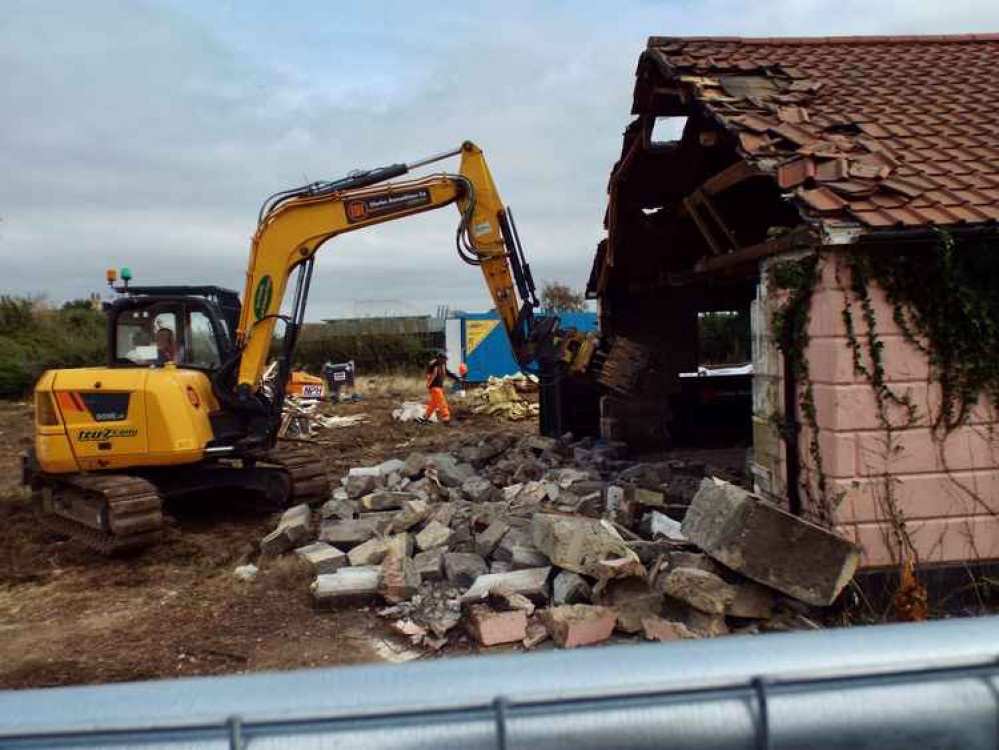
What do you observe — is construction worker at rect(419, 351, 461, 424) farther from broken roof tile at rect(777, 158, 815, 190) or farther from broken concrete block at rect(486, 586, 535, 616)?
broken roof tile at rect(777, 158, 815, 190)

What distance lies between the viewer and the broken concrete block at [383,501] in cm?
845

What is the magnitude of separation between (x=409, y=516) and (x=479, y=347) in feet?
63.2

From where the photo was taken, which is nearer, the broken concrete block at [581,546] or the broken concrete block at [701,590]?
the broken concrete block at [701,590]

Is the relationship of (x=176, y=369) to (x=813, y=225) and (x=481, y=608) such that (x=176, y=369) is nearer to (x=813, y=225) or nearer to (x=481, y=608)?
(x=481, y=608)

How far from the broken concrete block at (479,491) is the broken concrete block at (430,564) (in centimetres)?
175

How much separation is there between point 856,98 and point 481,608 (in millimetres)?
5500

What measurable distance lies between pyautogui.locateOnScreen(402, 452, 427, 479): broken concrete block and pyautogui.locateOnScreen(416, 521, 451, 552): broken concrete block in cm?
258

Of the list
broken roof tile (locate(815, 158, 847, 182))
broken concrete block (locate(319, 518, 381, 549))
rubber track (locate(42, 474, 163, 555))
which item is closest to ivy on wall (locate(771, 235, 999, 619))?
broken roof tile (locate(815, 158, 847, 182))

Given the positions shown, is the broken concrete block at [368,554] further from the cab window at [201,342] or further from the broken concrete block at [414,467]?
the cab window at [201,342]

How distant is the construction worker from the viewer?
17.1 m

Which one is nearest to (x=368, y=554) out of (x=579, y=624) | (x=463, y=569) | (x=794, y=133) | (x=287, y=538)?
(x=463, y=569)

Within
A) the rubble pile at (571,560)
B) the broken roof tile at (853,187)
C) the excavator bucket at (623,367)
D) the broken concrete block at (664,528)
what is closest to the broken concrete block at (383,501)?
the rubble pile at (571,560)

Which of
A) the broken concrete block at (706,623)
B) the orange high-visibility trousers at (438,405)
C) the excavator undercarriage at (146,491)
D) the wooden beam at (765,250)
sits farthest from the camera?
the orange high-visibility trousers at (438,405)

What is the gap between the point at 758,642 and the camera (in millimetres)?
1804
